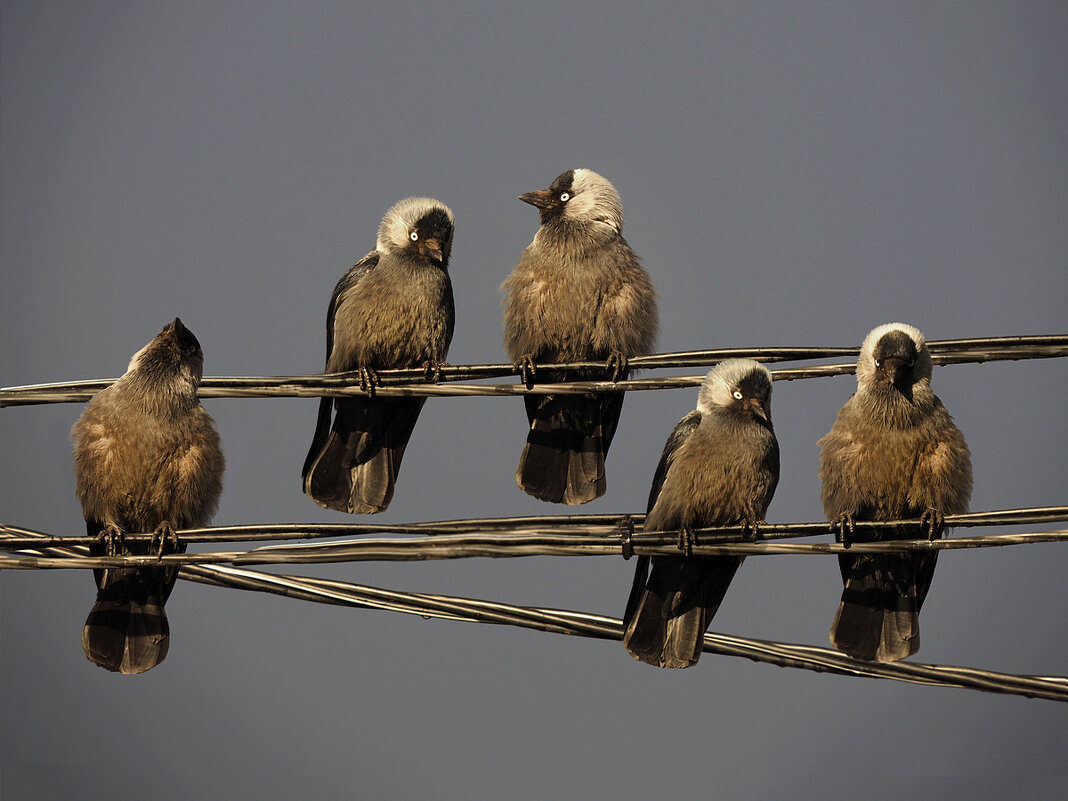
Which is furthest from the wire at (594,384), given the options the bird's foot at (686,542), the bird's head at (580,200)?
the bird's head at (580,200)

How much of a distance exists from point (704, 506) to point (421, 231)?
263 cm

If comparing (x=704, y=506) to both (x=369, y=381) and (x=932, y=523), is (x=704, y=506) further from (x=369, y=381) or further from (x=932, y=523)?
(x=369, y=381)

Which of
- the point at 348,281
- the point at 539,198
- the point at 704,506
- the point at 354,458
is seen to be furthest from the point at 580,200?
the point at 704,506

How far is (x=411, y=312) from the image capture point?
792cm

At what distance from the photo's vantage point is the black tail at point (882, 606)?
6520 millimetres

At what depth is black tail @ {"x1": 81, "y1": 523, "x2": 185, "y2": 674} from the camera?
6535mm

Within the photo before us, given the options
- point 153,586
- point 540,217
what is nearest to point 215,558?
point 153,586

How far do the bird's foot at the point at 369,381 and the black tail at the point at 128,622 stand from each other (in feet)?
3.78

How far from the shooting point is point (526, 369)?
23.7ft

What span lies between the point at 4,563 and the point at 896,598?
394cm

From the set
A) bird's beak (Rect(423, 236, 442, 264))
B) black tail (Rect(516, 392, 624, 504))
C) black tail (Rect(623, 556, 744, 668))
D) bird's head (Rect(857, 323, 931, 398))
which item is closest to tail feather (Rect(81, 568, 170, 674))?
black tail (Rect(623, 556, 744, 668))

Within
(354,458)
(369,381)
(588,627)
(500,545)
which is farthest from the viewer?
(354,458)

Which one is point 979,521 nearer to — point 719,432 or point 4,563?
point 719,432

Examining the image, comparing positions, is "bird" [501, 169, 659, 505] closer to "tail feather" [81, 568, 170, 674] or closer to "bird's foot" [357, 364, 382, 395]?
"bird's foot" [357, 364, 382, 395]
